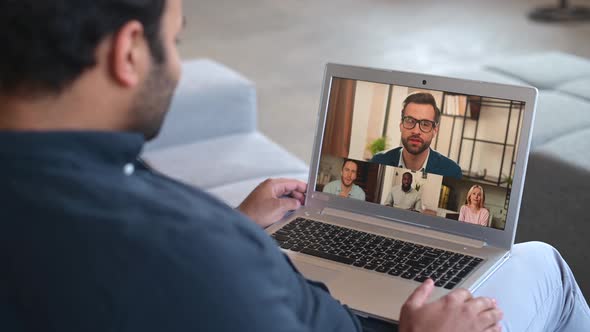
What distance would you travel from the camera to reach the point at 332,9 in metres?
5.80

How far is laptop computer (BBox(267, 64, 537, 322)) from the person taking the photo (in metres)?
1.32

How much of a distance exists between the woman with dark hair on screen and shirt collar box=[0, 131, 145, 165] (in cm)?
76

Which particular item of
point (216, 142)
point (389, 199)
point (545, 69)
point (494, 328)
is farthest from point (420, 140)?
point (545, 69)

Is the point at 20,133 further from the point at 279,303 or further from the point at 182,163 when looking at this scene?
the point at 182,163

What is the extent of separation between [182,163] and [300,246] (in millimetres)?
1099

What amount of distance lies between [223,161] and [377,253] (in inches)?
45.5

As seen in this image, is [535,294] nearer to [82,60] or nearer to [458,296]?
[458,296]

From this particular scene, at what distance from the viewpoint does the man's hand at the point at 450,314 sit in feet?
3.51

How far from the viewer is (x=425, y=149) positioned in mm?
1438

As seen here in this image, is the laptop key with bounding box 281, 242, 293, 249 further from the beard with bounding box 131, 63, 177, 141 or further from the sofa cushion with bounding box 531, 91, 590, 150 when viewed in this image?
the sofa cushion with bounding box 531, 91, 590, 150

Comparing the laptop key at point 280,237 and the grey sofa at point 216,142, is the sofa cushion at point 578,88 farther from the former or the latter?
the laptop key at point 280,237

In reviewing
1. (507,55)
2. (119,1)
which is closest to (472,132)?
(119,1)

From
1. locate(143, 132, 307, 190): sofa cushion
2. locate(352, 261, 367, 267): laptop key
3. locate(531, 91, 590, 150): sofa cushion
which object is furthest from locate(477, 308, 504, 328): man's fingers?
locate(143, 132, 307, 190): sofa cushion

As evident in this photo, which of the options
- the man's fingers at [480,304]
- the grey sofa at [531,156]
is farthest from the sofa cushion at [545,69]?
the man's fingers at [480,304]
